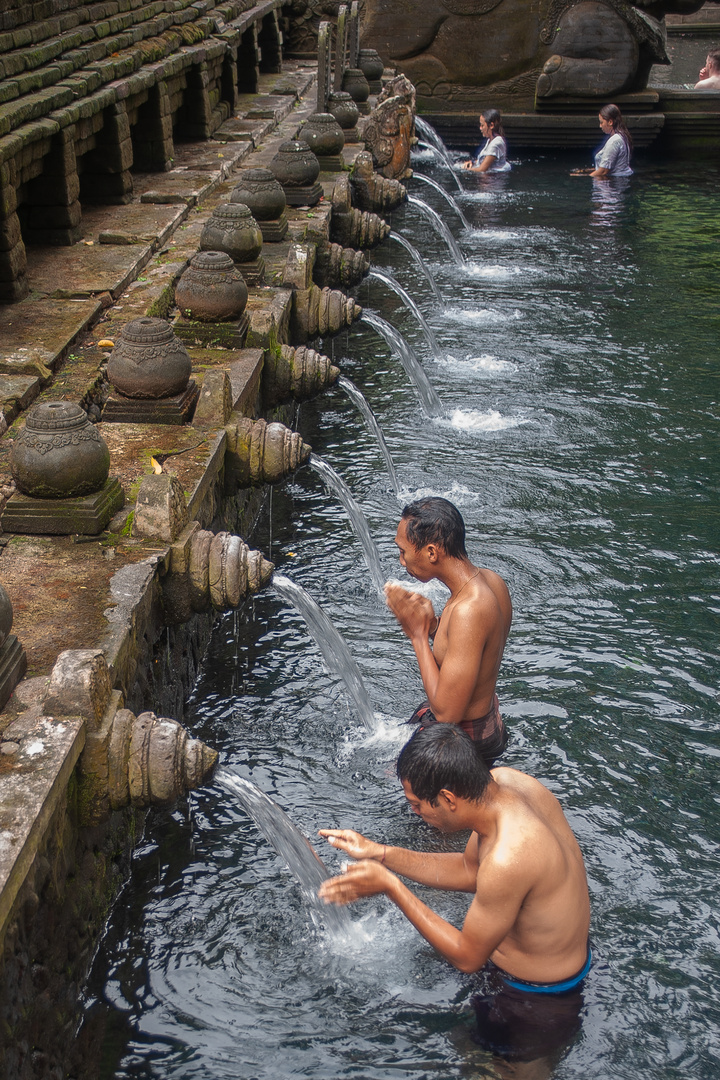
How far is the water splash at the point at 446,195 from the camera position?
15.2m

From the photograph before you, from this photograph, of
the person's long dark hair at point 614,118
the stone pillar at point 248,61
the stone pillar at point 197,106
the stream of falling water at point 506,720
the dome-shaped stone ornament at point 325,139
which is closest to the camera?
the stream of falling water at point 506,720

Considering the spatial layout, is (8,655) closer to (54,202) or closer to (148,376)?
(148,376)

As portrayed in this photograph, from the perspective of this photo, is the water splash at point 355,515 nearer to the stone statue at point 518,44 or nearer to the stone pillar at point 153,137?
the stone pillar at point 153,137

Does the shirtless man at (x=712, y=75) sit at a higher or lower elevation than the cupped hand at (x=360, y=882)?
higher

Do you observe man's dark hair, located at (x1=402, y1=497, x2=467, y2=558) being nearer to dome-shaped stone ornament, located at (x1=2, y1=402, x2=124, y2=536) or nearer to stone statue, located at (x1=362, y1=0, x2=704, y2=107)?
dome-shaped stone ornament, located at (x1=2, y1=402, x2=124, y2=536)

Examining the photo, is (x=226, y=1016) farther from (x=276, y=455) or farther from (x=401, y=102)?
(x=401, y=102)

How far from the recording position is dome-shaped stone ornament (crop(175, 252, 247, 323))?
6.78 metres

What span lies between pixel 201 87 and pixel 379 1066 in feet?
43.5

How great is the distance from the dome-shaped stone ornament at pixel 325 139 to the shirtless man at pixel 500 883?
1054 cm

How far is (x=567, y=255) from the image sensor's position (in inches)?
529

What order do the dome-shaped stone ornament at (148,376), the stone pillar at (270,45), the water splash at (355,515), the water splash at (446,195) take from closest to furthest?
the dome-shaped stone ornament at (148,376) < the water splash at (355,515) < the water splash at (446,195) < the stone pillar at (270,45)

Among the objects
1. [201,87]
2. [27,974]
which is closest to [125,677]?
[27,974]

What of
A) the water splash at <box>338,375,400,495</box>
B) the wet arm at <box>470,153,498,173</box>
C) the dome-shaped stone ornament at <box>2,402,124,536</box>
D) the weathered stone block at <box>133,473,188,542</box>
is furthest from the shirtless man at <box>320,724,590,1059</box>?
the wet arm at <box>470,153,498,173</box>

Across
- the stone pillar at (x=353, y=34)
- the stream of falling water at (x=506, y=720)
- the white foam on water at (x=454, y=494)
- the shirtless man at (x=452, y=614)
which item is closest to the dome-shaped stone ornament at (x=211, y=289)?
the stream of falling water at (x=506, y=720)
